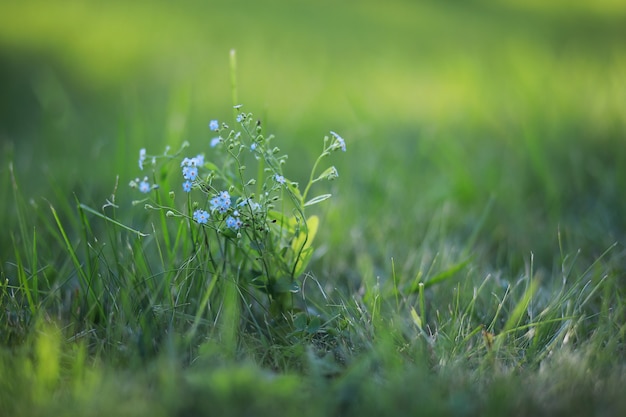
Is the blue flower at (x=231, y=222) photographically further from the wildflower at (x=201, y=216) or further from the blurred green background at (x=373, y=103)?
the blurred green background at (x=373, y=103)

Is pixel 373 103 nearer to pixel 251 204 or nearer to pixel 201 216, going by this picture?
pixel 251 204

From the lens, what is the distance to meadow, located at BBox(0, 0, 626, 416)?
1.43 m

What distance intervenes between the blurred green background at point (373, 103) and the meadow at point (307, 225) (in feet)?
0.07

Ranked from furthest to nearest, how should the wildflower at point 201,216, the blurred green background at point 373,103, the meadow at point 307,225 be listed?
the blurred green background at point 373,103 < the wildflower at point 201,216 < the meadow at point 307,225

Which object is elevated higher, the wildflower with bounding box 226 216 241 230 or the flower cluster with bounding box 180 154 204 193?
the flower cluster with bounding box 180 154 204 193

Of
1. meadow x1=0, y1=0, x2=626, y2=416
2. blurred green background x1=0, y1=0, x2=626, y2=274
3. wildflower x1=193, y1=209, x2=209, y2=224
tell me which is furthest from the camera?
blurred green background x1=0, y1=0, x2=626, y2=274

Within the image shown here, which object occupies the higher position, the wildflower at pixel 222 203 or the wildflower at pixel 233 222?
the wildflower at pixel 222 203

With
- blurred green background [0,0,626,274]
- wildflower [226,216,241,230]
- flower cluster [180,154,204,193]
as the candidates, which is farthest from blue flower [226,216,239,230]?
blurred green background [0,0,626,274]

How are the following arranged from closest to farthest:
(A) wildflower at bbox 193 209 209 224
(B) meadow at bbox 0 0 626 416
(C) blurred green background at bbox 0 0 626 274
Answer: (B) meadow at bbox 0 0 626 416
(A) wildflower at bbox 193 209 209 224
(C) blurred green background at bbox 0 0 626 274

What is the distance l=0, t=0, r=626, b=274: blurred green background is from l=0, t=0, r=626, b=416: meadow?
0.02 m

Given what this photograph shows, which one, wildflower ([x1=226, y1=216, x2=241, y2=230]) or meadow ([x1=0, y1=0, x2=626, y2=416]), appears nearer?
meadow ([x1=0, y1=0, x2=626, y2=416])

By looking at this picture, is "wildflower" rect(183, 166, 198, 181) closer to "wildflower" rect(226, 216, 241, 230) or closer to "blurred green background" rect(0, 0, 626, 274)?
"wildflower" rect(226, 216, 241, 230)

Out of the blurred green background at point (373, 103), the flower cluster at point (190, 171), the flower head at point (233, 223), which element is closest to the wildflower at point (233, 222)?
the flower head at point (233, 223)

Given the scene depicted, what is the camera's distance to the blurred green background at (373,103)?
8.45 ft
